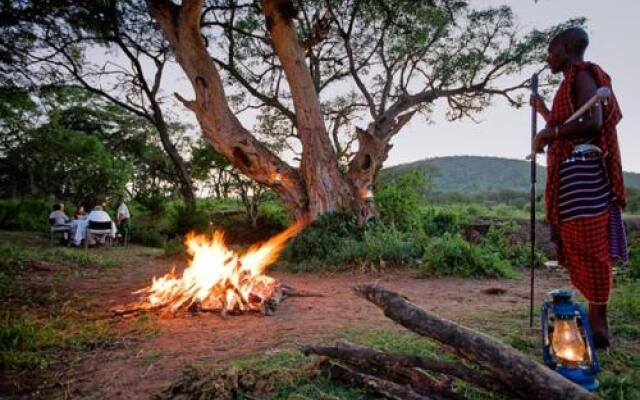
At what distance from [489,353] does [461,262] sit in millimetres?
5860

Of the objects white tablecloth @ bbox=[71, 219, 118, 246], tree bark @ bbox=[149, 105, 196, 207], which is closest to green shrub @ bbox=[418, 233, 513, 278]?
white tablecloth @ bbox=[71, 219, 118, 246]

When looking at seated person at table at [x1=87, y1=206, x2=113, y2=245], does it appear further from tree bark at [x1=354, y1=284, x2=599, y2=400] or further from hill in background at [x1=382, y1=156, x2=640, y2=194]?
hill in background at [x1=382, y1=156, x2=640, y2=194]

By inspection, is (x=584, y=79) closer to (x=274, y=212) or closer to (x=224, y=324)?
(x=224, y=324)

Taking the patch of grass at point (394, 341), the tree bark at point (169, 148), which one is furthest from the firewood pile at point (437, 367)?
the tree bark at point (169, 148)

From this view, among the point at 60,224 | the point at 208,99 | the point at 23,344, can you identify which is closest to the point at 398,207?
the point at 208,99

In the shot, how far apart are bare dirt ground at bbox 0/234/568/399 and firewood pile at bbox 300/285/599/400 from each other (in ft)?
3.45

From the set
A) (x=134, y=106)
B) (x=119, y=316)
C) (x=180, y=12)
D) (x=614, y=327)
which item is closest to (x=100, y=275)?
(x=119, y=316)

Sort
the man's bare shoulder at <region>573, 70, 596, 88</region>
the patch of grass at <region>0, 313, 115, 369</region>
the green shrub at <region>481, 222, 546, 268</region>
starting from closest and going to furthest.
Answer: the man's bare shoulder at <region>573, 70, 596, 88</region> → the patch of grass at <region>0, 313, 115, 369</region> → the green shrub at <region>481, 222, 546, 268</region>

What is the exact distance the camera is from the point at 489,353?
73.1 inches

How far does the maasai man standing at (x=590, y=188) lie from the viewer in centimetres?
294

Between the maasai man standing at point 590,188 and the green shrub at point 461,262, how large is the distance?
4.24 meters

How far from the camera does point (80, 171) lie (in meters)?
22.4

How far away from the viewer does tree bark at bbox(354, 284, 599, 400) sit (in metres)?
1.66

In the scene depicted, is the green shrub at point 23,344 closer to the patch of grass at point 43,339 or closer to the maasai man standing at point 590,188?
the patch of grass at point 43,339
